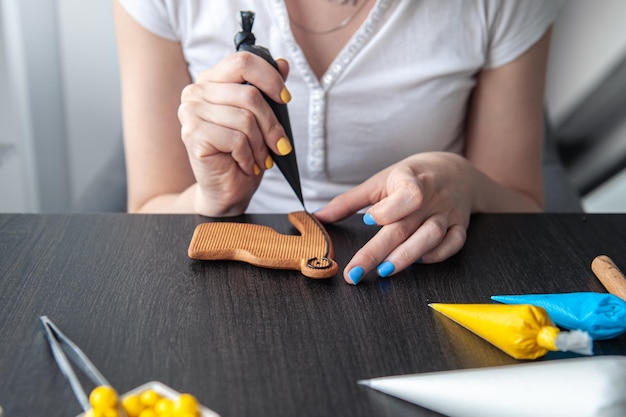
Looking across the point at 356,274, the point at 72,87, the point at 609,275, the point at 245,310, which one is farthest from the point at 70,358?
the point at 72,87

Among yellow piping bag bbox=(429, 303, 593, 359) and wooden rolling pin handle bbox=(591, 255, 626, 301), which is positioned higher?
yellow piping bag bbox=(429, 303, 593, 359)

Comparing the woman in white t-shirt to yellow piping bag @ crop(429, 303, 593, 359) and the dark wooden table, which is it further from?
yellow piping bag @ crop(429, 303, 593, 359)

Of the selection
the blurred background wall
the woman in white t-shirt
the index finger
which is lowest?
the blurred background wall

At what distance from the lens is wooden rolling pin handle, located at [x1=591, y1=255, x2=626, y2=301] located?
610 mm

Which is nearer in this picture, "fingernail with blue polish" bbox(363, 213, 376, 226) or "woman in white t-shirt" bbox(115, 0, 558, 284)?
"fingernail with blue polish" bbox(363, 213, 376, 226)

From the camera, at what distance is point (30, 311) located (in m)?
0.57

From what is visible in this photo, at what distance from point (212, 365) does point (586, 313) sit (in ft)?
0.99

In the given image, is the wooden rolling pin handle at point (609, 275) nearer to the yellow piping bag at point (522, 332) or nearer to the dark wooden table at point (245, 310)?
the dark wooden table at point (245, 310)

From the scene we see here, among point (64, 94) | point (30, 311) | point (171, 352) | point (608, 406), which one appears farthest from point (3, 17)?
point (608, 406)

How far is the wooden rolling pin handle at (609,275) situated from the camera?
0.61 metres

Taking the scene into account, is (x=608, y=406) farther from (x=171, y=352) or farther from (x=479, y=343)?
(x=171, y=352)

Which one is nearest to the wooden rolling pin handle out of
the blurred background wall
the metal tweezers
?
the metal tweezers

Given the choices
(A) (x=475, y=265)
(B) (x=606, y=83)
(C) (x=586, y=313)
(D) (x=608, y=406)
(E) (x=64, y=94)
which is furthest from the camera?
(E) (x=64, y=94)

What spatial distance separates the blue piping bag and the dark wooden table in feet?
0.05
